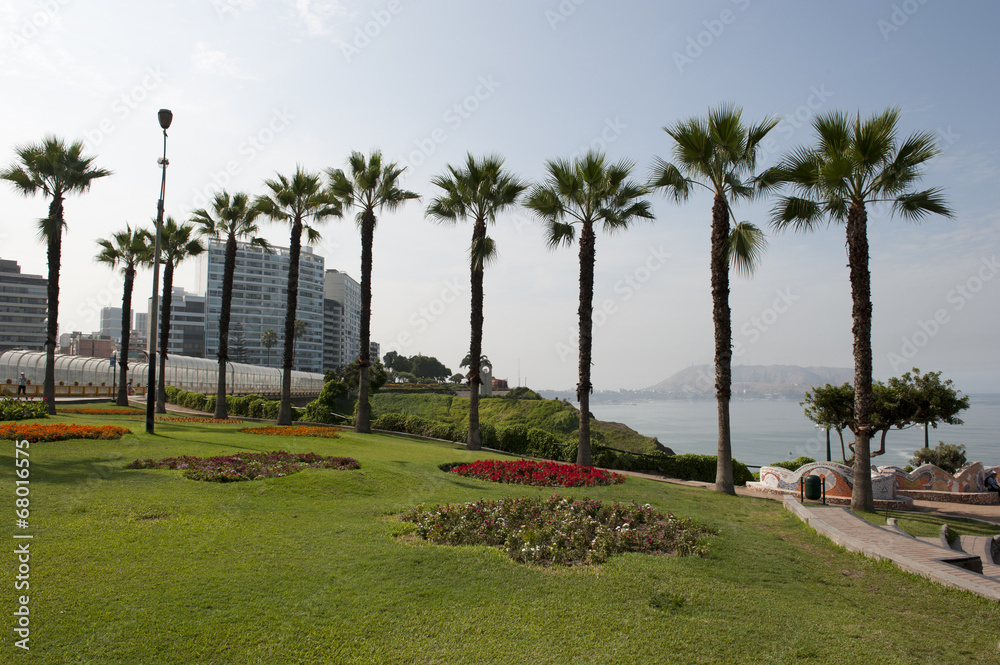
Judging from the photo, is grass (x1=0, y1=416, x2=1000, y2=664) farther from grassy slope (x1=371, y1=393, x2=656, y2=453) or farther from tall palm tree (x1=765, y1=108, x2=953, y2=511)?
grassy slope (x1=371, y1=393, x2=656, y2=453)

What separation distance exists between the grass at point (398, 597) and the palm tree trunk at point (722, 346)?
6652mm

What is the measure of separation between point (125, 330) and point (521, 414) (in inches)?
1070

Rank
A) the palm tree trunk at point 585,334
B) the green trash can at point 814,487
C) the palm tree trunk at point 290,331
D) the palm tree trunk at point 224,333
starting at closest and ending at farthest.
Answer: the green trash can at point 814,487, the palm tree trunk at point 585,334, the palm tree trunk at point 290,331, the palm tree trunk at point 224,333

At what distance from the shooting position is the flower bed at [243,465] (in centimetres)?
1115

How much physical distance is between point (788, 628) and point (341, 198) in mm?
26586

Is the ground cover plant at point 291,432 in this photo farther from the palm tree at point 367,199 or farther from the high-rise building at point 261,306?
the high-rise building at point 261,306

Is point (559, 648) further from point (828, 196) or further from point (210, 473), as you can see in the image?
point (828, 196)

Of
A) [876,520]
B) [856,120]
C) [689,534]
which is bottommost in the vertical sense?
[876,520]

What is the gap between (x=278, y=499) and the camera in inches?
386

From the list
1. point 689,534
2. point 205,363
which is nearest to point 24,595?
point 689,534

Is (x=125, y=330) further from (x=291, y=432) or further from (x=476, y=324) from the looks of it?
(x=476, y=324)

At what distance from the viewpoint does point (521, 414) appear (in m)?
44.8

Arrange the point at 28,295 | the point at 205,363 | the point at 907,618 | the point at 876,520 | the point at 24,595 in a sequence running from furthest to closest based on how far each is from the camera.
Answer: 1. the point at 28,295
2. the point at 205,363
3. the point at 876,520
4. the point at 907,618
5. the point at 24,595

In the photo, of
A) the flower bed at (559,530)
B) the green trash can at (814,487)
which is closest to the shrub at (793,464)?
the green trash can at (814,487)
